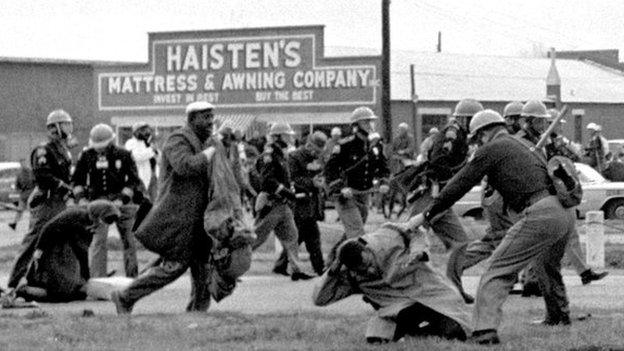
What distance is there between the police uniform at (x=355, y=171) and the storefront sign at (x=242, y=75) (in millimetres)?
29289

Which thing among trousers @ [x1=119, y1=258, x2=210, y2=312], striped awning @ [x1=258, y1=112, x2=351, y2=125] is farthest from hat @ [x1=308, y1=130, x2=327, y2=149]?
striped awning @ [x1=258, y1=112, x2=351, y2=125]

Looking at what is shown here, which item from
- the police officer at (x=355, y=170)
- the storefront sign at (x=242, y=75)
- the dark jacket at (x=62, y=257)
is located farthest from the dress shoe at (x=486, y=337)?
the storefront sign at (x=242, y=75)

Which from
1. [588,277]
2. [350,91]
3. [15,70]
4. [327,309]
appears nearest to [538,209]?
[327,309]

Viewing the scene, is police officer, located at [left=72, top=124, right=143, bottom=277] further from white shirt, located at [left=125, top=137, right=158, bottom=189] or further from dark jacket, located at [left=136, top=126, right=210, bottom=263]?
white shirt, located at [left=125, top=137, right=158, bottom=189]

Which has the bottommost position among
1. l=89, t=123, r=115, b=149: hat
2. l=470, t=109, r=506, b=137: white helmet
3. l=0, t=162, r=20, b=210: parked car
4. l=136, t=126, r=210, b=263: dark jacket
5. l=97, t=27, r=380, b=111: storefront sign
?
l=0, t=162, r=20, b=210: parked car

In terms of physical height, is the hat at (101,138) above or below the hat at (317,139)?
above

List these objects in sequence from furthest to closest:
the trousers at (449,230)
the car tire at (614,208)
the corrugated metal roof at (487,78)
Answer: the corrugated metal roof at (487,78) < the car tire at (614,208) < the trousers at (449,230)

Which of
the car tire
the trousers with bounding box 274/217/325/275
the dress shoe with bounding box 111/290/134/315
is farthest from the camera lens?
the car tire

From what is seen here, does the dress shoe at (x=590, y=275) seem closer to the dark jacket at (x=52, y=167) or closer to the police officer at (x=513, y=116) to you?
the police officer at (x=513, y=116)

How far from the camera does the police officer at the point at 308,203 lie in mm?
19984

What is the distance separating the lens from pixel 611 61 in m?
88.6

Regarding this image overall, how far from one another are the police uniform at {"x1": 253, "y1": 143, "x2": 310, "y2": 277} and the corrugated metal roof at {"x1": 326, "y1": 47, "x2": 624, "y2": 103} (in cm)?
3990

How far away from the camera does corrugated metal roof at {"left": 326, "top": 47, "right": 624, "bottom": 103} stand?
6194 centimetres

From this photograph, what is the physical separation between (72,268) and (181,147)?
345cm
